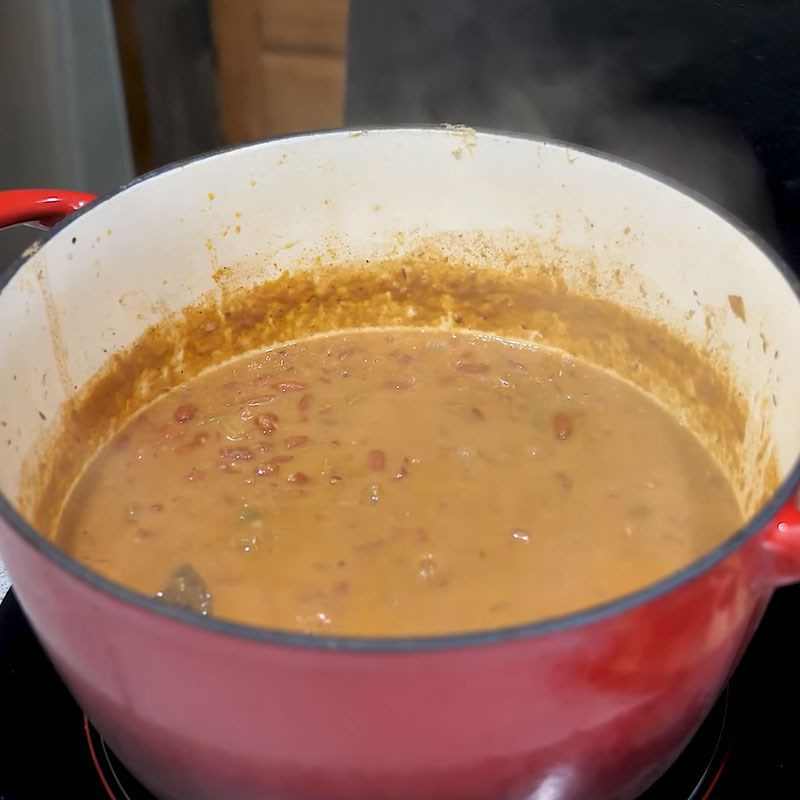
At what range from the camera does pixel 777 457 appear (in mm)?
1010

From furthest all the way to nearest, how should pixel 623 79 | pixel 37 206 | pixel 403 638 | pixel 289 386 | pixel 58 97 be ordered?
pixel 58 97, pixel 289 386, pixel 623 79, pixel 37 206, pixel 403 638

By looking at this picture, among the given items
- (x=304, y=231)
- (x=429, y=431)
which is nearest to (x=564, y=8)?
(x=304, y=231)

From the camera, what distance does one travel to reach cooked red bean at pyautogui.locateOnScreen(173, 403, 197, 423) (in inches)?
53.8

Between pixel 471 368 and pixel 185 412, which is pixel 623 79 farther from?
pixel 185 412

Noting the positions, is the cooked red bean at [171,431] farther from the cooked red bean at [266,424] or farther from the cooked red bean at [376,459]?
the cooked red bean at [376,459]

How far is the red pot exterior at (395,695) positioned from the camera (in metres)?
0.58

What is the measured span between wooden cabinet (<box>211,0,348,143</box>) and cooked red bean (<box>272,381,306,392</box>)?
1.03m

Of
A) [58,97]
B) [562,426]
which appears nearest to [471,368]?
[562,426]

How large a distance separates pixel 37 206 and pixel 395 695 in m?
0.74

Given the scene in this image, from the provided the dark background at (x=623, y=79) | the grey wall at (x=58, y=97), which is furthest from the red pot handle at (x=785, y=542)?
the grey wall at (x=58, y=97)

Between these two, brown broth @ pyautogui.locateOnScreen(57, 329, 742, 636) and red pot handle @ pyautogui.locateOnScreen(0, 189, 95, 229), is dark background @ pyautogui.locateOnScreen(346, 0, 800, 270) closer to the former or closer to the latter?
brown broth @ pyautogui.locateOnScreen(57, 329, 742, 636)

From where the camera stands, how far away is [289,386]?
1.41m

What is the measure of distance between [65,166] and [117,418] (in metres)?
0.94

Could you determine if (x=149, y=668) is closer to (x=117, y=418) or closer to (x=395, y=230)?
(x=117, y=418)
